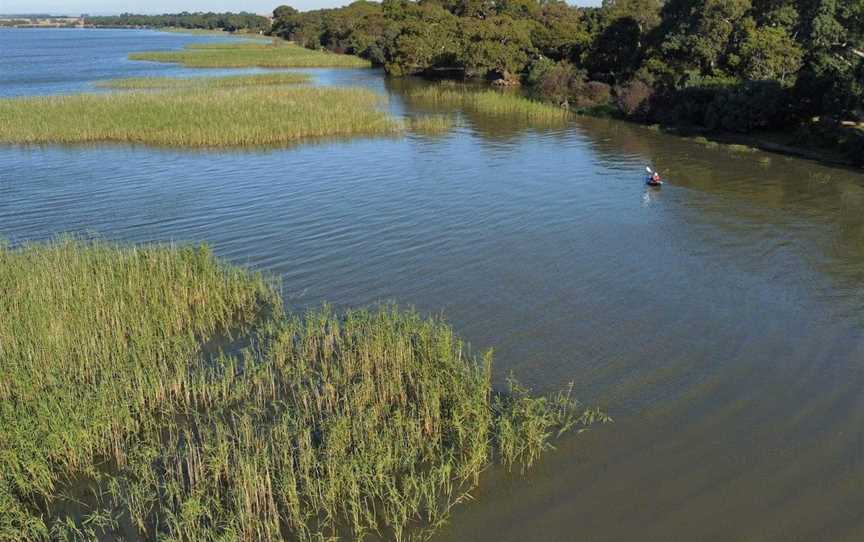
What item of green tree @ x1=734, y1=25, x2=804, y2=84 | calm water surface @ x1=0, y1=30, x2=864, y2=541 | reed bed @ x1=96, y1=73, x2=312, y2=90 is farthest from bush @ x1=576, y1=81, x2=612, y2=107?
reed bed @ x1=96, y1=73, x2=312, y2=90

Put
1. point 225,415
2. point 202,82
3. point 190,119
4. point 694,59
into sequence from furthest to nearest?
1. point 202,82
2. point 694,59
3. point 190,119
4. point 225,415

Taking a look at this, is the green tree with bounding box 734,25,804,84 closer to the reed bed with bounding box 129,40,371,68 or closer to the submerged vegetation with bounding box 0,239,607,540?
the submerged vegetation with bounding box 0,239,607,540

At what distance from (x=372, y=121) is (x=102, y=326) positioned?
24131 millimetres

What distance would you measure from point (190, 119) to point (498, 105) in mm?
17149

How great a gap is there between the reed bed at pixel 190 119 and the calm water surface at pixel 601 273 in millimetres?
1815

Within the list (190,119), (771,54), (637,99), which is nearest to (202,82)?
(190,119)

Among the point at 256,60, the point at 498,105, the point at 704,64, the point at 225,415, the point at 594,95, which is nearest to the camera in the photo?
the point at 225,415

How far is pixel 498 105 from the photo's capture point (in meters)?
39.6

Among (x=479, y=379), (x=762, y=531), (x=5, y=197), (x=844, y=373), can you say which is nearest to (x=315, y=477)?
(x=479, y=379)

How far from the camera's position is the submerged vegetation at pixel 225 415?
7699 mm

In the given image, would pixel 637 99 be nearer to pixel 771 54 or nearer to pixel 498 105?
pixel 771 54

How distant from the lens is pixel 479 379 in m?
9.88

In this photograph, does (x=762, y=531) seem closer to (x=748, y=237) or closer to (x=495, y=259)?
(x=495, y=259)

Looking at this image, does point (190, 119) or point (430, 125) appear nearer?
point (190, 119)
